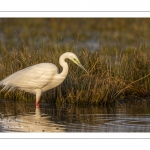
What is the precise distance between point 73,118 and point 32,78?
1792mm

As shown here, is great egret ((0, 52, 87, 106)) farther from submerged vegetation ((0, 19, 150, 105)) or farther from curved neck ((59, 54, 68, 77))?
submerged vegetation ((0, 19, 150, 105))

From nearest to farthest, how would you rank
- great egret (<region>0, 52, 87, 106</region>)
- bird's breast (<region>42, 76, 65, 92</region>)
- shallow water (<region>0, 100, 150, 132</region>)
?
shallow water (<region>0, 100, 150, 132</region>) < great egret (<region>0, 52, 87, 106</region>) < bird's breast (<region>42, 76, 65, 92</region>)

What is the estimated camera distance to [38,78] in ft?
36.4

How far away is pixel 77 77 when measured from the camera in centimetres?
1178

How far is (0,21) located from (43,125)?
14815 millimetres

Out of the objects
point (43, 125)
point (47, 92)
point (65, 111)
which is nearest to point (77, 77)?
point (47, 92)

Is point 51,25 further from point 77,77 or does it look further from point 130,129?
point 130,129

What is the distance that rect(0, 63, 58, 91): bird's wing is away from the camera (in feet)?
36.1

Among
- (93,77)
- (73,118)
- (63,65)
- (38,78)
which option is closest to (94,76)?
(93,77)

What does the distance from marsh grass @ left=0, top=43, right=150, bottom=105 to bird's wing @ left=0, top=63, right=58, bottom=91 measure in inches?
20.5

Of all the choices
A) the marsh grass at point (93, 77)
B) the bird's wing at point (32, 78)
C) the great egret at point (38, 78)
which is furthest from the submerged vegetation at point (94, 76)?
the bird's wing at point (32, 78)

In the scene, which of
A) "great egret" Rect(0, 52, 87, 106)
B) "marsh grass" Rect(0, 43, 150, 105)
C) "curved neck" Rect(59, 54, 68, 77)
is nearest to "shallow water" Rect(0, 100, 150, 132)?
"marsh grass" Rect(0, 43, 150, 105)

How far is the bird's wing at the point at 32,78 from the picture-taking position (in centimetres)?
1100

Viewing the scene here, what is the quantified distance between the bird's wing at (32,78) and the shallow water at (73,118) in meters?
0.43
